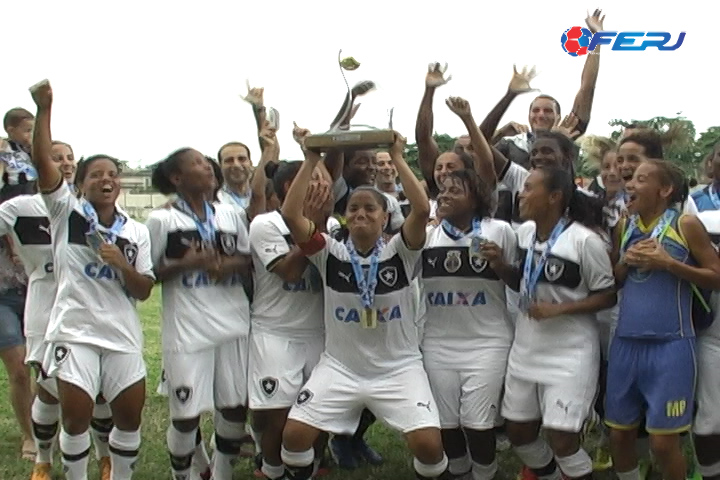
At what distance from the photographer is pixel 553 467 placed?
5.29 m

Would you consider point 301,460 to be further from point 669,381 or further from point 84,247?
point 669,381

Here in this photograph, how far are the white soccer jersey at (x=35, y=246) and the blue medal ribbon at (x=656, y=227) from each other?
369cm

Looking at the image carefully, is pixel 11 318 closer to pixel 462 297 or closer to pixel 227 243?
pixel 227 243

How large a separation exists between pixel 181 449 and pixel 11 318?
6.80 ft

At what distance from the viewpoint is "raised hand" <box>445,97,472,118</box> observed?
5391 millimetres

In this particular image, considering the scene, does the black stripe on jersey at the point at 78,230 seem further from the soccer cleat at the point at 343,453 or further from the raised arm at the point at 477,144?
the soccer cleat at the point at 343,453

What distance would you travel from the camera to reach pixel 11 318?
21.7ft

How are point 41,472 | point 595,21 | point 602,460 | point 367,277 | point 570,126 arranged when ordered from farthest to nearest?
point 595,21 → point 602,460 → point 570,126 → point 41,472 → point 367,277

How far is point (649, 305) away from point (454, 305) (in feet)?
3.76

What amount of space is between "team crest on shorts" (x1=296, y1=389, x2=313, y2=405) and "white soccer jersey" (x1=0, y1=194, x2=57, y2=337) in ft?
6.20

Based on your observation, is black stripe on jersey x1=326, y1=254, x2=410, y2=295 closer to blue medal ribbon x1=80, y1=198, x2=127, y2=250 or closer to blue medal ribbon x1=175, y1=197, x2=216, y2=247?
blue medal ribbon x1=175, y1=197, x2=216, y2=247

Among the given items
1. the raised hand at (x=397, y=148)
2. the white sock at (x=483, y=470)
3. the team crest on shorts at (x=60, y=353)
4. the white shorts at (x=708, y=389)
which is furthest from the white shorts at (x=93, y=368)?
the white shorts at (x=708, y=389)

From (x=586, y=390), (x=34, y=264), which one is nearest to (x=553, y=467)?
→ (x=586, y=390)

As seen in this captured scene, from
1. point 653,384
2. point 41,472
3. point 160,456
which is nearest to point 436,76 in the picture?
point 653,384
